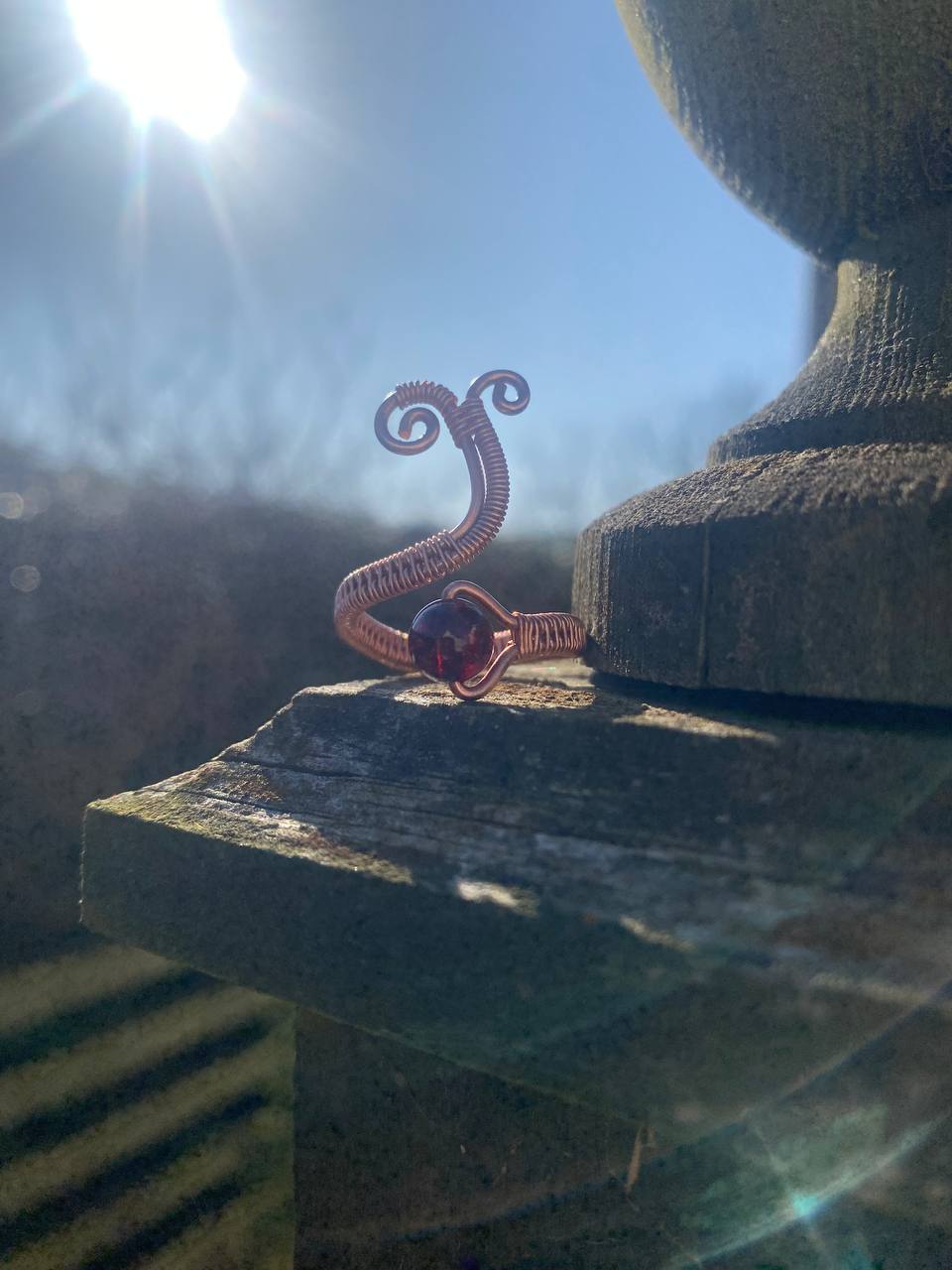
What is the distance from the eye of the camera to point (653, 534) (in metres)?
1.12

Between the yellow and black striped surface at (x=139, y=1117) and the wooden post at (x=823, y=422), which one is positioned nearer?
the wooden post at (x=823, y=422)

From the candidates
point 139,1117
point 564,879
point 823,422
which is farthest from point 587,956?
point 139,1117

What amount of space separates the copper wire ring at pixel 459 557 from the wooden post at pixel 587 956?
176 mm

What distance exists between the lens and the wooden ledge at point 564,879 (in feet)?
2.36

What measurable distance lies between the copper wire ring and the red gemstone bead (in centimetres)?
3

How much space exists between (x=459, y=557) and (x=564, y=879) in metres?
0.76

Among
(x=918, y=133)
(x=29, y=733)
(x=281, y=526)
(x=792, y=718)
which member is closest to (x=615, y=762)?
(x=792, y=718)

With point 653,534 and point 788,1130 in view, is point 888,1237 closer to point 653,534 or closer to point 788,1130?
point 788,1130

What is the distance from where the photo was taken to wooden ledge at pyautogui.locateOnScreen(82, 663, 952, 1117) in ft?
2.36

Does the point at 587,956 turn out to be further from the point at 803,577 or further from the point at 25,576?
the point at 25,576

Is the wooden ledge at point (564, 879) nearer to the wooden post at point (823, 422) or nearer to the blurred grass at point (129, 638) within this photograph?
the wooden post at point (823, 422)

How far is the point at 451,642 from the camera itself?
3.93 feet

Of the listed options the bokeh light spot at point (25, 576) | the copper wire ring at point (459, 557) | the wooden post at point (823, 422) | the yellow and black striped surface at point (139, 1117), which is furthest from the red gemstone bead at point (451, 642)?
the bokeh light spot at point (25, 576)

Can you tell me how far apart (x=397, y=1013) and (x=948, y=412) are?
95 centimetres
